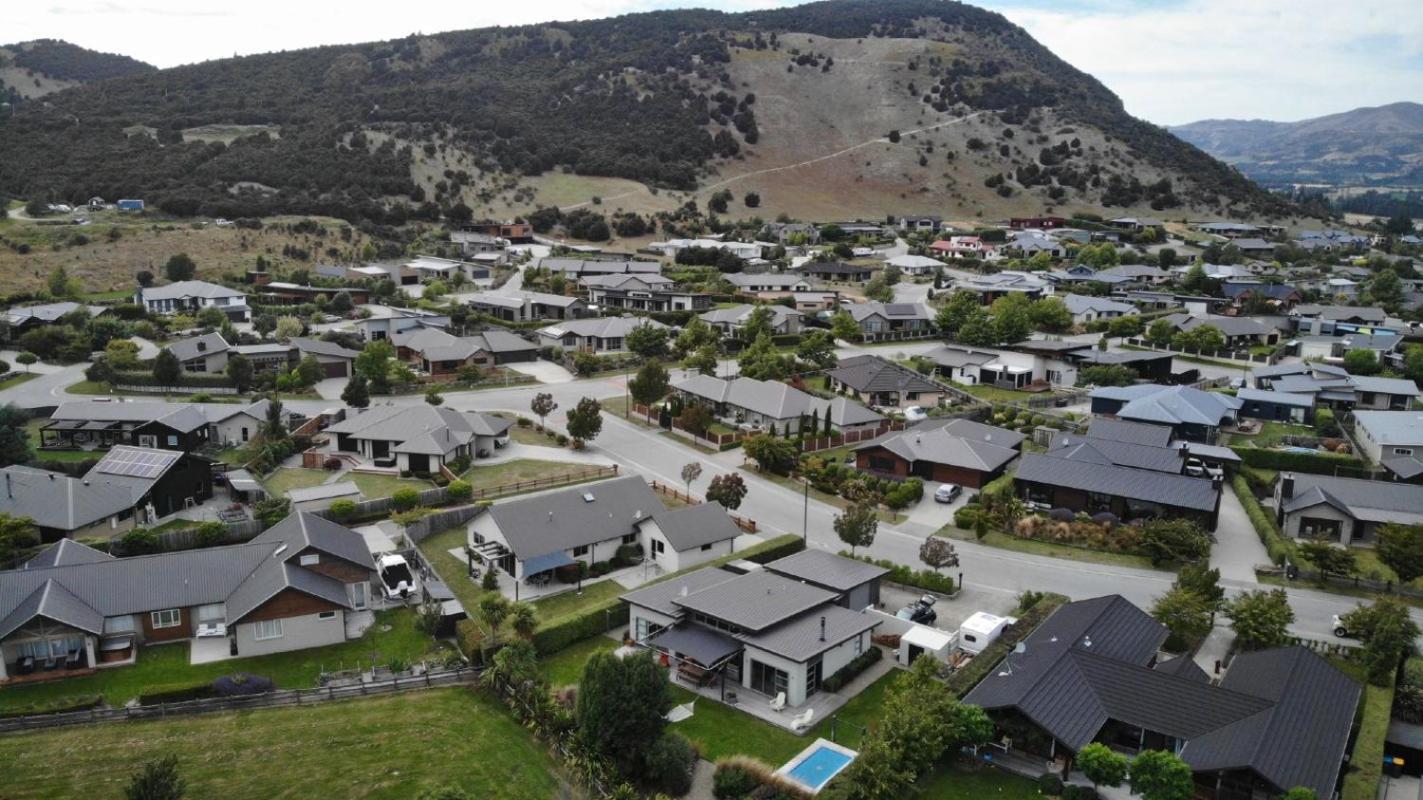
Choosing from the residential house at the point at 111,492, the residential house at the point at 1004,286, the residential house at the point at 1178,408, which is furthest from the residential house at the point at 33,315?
the residential house at the point at 1004,286

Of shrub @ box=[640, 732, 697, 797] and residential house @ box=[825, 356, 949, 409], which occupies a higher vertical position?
residential house @ box=[825, 356, 949, 409]

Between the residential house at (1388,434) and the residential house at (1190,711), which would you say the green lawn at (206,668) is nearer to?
the residential house at (1190,711)

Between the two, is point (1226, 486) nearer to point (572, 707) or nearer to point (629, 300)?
point (572, 707)

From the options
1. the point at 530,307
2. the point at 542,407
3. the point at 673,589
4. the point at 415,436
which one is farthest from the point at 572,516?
the point at 530,307

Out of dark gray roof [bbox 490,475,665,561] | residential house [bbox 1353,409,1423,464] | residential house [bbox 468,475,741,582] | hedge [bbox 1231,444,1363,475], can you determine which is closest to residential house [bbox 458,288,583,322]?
dark gray roof [bbox 490,475,665,561]

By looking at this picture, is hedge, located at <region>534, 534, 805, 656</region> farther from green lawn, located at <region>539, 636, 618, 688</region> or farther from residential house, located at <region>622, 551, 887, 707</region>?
residential house, located at <region>622, 551, 887, 707</region>

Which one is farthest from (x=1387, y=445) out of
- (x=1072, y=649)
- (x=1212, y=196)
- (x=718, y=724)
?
(x=1212, y=196)
